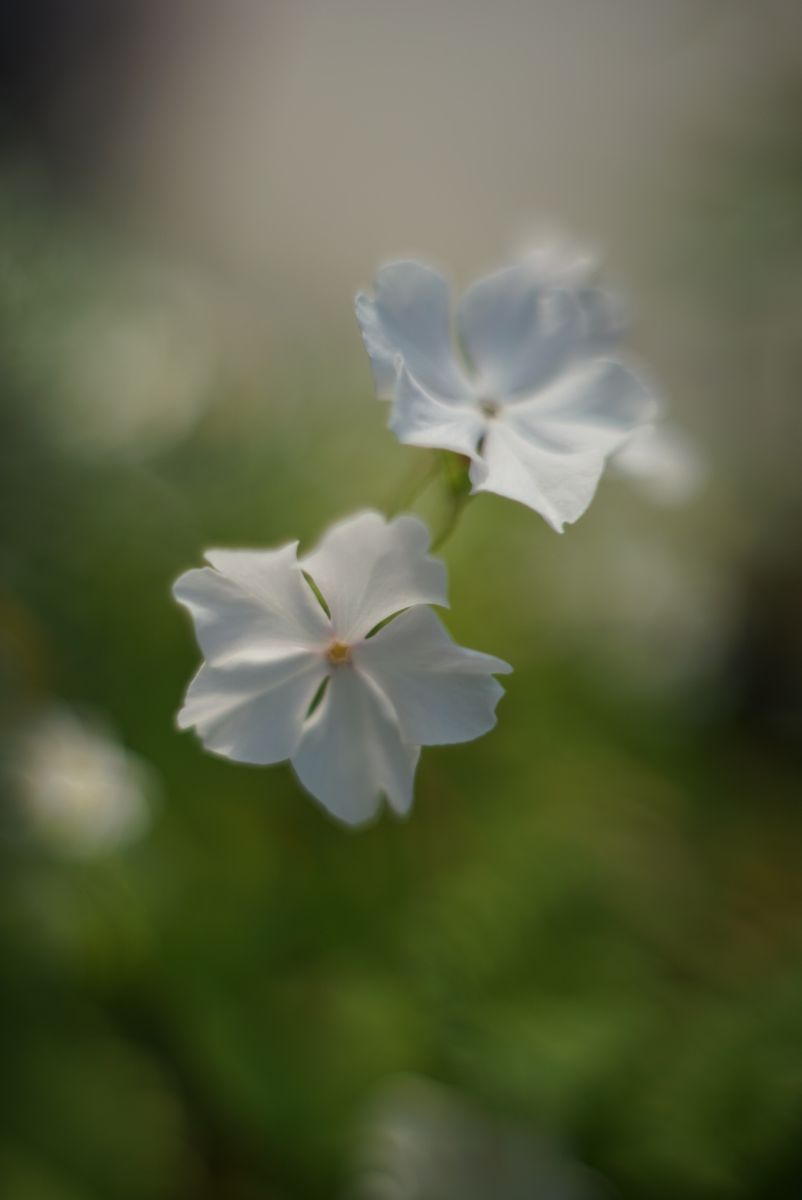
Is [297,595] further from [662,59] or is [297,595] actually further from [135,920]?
[662,59]

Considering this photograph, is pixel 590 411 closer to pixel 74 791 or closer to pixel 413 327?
pixel 413 327

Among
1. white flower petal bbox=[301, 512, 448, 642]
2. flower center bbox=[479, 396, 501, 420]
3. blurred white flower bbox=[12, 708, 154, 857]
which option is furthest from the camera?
blurred white flower bbox=[12, 708, 154, 857]

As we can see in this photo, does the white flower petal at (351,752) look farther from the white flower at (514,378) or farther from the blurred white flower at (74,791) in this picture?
the blurred white flower at (74,791)

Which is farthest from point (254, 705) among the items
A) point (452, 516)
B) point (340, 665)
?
point (452, 516)


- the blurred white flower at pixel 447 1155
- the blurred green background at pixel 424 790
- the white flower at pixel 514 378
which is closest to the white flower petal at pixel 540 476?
the white flower at pixel 514 378

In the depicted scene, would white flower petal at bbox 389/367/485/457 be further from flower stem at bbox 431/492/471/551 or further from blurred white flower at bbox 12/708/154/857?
blurred white flower at bbox 12/708/154/857

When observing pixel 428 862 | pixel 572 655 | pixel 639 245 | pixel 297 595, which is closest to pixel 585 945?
pixel 428 862

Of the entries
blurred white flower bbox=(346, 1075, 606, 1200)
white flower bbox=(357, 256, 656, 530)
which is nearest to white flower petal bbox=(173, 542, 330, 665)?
white flower bbox=(357, 256, 656, 530)
